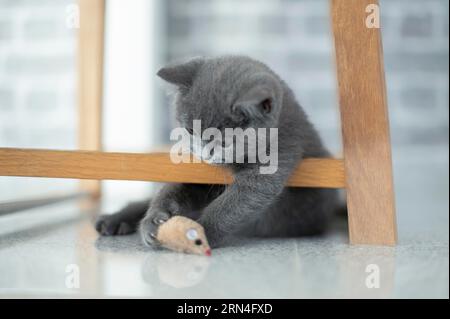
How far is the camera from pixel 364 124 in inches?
42.8

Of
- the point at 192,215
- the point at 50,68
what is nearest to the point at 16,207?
the point at 192,215

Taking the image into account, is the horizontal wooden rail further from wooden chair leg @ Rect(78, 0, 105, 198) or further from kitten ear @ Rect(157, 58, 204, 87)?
wooden chair leg @ Rect(78, 0, 105, 198)

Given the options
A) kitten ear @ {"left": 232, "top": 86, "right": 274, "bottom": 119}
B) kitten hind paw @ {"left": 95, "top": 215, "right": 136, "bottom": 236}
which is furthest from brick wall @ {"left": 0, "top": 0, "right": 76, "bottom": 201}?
kitten ear @ {"left": 232, "top": 86, "right": 274, "bottom": 119}

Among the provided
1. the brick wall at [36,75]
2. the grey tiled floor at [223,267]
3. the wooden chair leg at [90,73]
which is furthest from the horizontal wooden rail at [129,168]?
the brick wall at [36,75]

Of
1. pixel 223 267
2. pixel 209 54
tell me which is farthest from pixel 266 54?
pixel 223 267

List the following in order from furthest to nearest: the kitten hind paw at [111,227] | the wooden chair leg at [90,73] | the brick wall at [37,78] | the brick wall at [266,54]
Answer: the brick wall at [266,54] → the brick wall at [37,78] → the wooden chair leg at [90,73] → the kitten hind paw at [111,227]

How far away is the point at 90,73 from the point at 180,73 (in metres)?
0.79

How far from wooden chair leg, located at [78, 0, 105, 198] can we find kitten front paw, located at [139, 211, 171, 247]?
76 cm

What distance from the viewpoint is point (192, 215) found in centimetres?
121

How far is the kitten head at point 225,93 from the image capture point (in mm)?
983

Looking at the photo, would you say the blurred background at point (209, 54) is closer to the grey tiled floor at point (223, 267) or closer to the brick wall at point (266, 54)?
the brick wall at point (266, 54)

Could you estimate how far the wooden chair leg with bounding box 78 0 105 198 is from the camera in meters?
1.71

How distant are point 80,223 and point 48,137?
100cm
